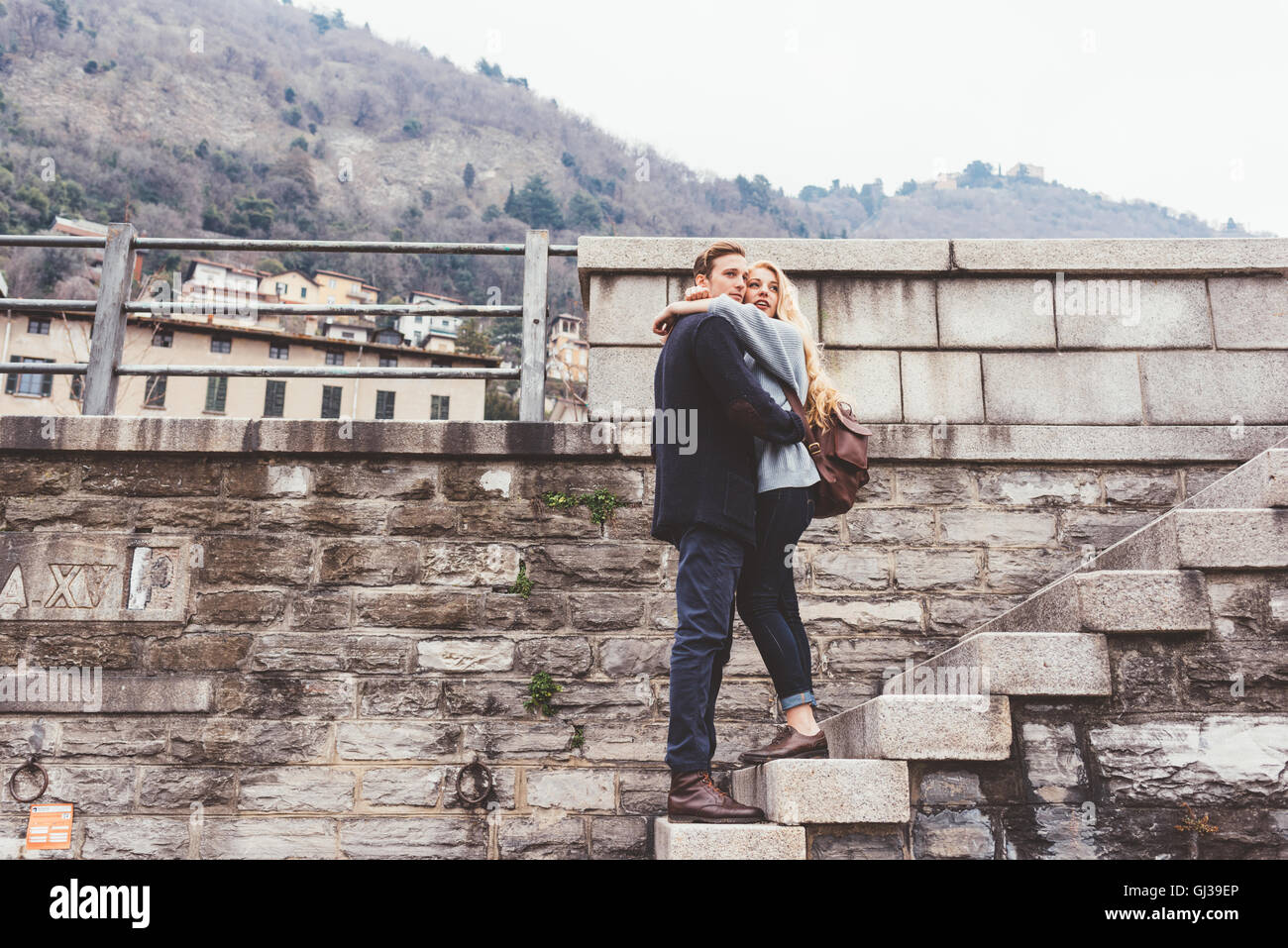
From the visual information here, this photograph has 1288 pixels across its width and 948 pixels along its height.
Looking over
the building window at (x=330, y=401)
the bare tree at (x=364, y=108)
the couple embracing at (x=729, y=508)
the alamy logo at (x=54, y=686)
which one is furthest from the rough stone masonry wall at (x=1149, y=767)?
the bare tree at (x=364, y=108)

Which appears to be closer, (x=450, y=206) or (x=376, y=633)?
(x=376, y=633)

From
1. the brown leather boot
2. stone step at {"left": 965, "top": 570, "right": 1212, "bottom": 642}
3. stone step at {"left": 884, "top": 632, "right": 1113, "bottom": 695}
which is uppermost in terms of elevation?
stone step at {"left": 965, "top": 570, "right": 1212, "bottom": 642}

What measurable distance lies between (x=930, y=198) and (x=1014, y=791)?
17826 centimetres

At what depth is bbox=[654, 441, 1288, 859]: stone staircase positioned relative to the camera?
2711 millimetres

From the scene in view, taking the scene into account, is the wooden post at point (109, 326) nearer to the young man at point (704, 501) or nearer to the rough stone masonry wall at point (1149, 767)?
the young man at point (704, 501)

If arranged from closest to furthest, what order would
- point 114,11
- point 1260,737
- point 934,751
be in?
1. point 934,751
2. point 1260,737
3. point 114,11

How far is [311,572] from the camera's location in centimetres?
459

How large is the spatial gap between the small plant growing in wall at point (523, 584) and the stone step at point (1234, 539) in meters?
2.81

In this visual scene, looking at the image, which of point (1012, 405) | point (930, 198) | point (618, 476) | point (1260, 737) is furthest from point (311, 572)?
point (930, 198)

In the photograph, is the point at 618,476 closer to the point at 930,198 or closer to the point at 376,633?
the point at 376,633

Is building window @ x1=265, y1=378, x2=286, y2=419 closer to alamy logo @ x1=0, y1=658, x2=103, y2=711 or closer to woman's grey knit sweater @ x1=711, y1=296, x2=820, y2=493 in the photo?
alamy logo @ x1=0, y1=658, x2=103, y2=711
